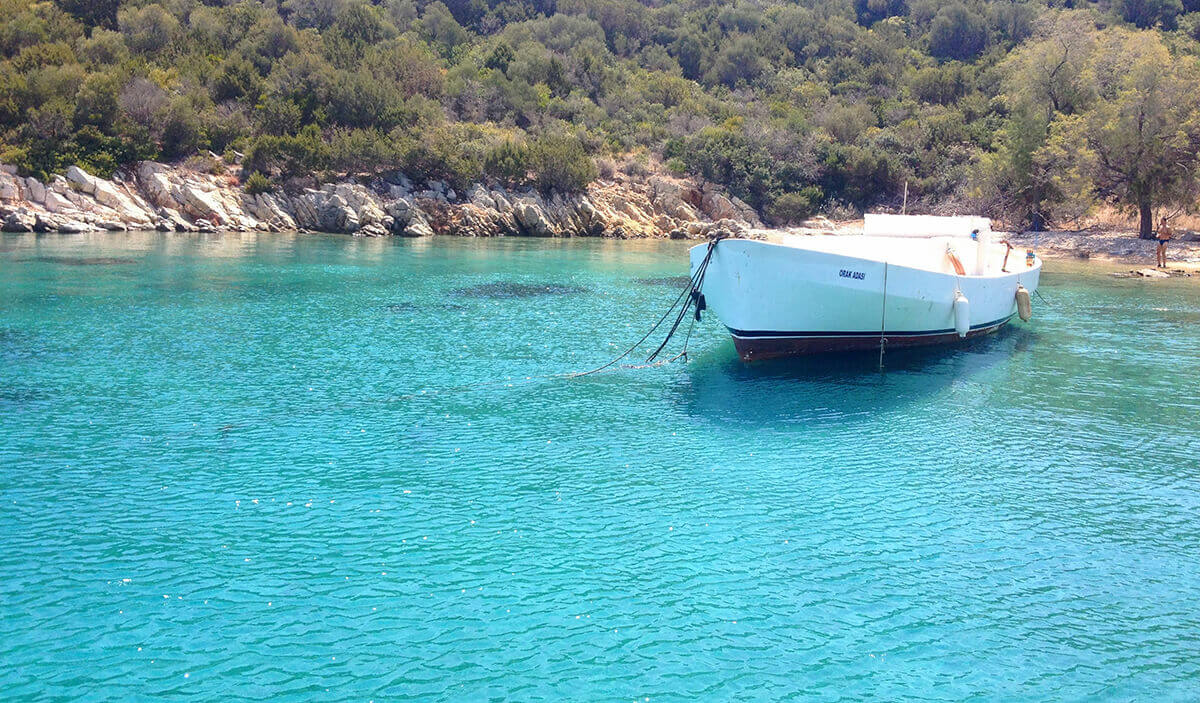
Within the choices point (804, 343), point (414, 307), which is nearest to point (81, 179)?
point (414, 307)

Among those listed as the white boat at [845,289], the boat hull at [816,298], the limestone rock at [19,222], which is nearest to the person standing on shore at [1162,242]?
the white boat at [845,289]

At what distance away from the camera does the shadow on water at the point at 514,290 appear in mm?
26281

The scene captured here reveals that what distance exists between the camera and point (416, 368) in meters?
16.1

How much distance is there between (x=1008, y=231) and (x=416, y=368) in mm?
41756

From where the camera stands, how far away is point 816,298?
15.9 metres

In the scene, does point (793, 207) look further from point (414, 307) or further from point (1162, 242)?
point (414, 307)

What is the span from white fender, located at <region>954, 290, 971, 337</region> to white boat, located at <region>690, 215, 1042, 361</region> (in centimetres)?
2

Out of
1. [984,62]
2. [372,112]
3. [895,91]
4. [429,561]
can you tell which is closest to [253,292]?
[429,561]

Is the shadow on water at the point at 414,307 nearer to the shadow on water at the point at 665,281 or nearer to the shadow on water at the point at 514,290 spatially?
the shadow on water at the point at 514,290

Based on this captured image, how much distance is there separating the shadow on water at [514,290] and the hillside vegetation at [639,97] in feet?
79.9

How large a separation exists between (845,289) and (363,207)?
38.5m

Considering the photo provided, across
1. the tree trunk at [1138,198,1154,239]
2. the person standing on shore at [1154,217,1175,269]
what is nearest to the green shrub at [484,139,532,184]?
the tree trunk at [1138,198,1154,239]

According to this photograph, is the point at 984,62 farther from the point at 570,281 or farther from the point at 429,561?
the point at 429,561

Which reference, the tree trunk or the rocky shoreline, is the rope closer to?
the rocky shoreline
